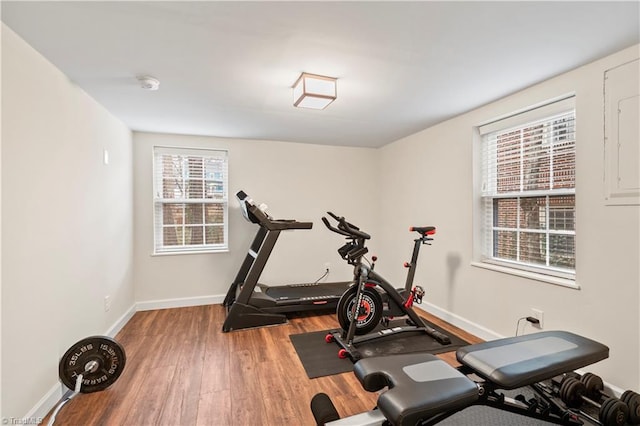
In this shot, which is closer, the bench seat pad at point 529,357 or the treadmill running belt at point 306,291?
the bench seat pad at point 529,357

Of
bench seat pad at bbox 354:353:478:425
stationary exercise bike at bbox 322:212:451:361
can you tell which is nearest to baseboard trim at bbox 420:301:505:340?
stationary exercise bike at bbox 322:212:451:361

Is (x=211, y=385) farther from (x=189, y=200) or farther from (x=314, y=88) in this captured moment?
(x=189, y=200)

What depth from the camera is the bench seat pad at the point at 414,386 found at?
123 centimetres

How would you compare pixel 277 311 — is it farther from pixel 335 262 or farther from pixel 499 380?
pixel 499 380

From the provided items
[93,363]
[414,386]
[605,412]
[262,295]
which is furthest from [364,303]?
[93,363]

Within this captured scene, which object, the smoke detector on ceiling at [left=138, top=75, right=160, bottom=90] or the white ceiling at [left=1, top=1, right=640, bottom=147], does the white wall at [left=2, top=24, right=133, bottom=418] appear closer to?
the white ceiling at [left=1, top=1, right=640, bottom=147]

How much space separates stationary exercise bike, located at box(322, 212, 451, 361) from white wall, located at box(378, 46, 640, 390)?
50 centimetres

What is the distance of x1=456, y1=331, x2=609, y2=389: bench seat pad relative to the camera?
1470mm

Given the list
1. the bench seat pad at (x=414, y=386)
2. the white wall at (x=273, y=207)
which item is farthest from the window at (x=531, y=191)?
the white wall at (x=273, y=207)

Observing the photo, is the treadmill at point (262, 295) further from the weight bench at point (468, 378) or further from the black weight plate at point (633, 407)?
the black weight plate at point (633, 407)

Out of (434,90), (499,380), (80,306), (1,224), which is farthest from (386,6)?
(80,306)

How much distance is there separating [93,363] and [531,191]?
368cm

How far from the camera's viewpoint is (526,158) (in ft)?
8.84

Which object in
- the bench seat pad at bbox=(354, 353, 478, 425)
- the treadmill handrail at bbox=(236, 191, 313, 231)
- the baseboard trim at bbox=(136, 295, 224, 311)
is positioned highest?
the treadmill handrail at bbox=(236, 191, 313, 231)
